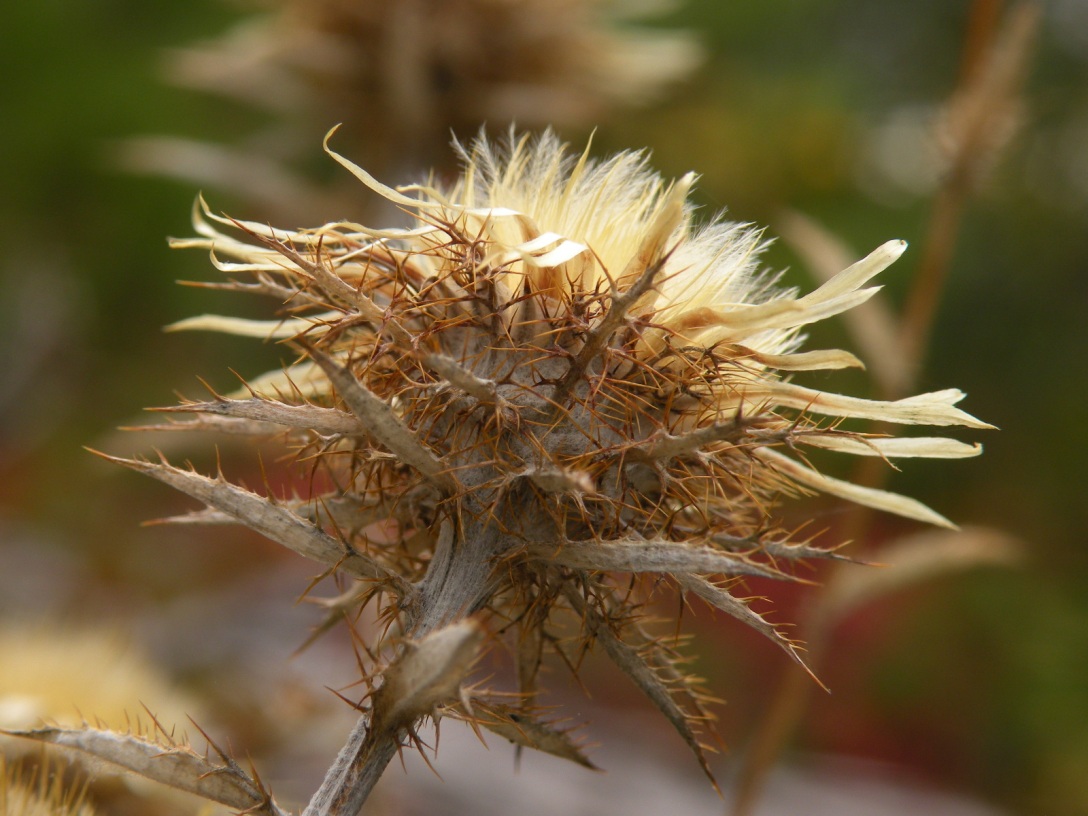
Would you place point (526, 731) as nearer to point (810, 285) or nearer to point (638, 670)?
point (638, 670)

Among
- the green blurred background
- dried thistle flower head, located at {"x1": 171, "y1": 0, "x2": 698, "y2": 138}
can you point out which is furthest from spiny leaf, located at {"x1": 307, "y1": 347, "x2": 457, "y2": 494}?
the green blurred background

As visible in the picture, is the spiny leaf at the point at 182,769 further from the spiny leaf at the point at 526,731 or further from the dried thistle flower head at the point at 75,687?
the dried thistle flower head at the point at 75,687

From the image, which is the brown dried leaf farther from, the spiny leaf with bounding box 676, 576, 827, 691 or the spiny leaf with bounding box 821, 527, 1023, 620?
the spiny leaf with bounding box 821, 527, 1023, 620

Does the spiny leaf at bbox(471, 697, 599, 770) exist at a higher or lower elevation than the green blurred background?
lower

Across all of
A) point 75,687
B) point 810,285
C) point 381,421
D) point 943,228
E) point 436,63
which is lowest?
point 75,687

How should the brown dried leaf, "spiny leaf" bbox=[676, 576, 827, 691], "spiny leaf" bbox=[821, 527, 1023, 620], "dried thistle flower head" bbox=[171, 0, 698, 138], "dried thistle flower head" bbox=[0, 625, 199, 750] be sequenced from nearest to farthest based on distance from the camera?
the brown dried leaf, "spiny leaf" bbox=[676, 576, 827, 691], "dried thistle flower head" bbox=[0, 625, 199, 750], "spiny leaf" bbox=[821, 527, 1023, 620], "dried thistle flower head" bbox=[171, 0, 698, 138]

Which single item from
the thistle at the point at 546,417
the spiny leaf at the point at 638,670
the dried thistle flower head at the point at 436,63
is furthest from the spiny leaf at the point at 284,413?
the dried thistle flower head at the point at 436,63

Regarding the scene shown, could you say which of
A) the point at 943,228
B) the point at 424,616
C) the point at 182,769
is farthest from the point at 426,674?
the point at 943,228
